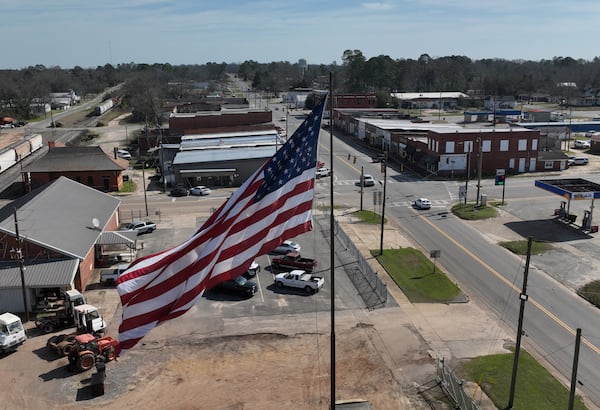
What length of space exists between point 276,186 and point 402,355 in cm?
1729

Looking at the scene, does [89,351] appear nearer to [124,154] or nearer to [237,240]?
[237,240]

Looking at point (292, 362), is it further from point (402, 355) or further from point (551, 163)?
point (551, 163)

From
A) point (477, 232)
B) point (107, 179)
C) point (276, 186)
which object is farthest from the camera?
point (107, 179)

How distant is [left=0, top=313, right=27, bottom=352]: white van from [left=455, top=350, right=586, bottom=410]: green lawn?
75.8 ft

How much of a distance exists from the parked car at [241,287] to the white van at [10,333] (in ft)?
40.0

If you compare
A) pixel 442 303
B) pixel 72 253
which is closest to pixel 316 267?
pixel 442 303

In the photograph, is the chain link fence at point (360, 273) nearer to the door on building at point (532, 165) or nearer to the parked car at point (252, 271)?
the parked car at point (252, 271)

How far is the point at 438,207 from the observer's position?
61.1 m

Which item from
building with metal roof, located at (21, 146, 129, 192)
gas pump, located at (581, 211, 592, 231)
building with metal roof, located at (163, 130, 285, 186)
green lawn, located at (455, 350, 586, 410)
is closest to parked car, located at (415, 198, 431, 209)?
gas pump, located at (581, 211, 592, 231)

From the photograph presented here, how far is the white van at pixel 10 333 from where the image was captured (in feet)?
99.9

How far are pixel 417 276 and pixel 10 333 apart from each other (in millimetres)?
25923

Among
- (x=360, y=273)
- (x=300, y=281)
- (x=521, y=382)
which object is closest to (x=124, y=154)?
(x=360, y=273)

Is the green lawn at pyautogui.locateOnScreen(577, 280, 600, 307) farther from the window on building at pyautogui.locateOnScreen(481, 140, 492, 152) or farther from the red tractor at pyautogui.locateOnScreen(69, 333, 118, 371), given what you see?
the window on building at pyautogui.locateOnScreen(481, 140, 492, 152)

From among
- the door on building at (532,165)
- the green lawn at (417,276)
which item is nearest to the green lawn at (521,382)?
the green lawn at (417,276)
